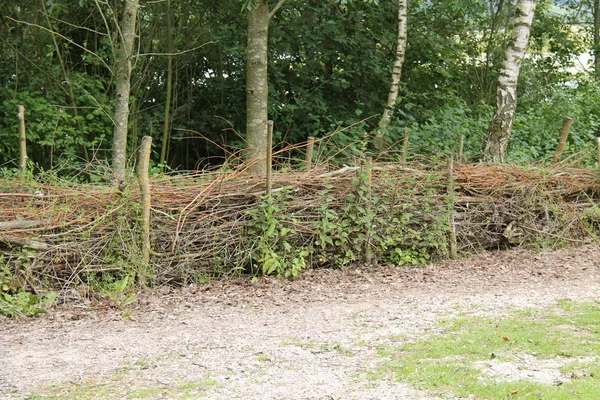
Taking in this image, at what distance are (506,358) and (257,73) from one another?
7.26 meters

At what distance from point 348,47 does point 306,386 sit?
10.7m

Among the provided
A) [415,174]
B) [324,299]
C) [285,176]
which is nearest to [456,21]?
[415,174]

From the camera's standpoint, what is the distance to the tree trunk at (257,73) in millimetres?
11438

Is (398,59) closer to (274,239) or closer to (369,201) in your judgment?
(369,201)

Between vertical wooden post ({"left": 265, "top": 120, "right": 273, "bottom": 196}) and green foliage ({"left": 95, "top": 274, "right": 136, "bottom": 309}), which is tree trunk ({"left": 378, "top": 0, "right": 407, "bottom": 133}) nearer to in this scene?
vertical wooden post ({"left": 265, "top": 120, "right": 273, "bottom": 196})

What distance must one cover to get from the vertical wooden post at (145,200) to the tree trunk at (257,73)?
135 inches

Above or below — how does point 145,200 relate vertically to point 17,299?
above

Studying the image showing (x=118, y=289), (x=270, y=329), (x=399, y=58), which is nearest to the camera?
(x=270, y=329)

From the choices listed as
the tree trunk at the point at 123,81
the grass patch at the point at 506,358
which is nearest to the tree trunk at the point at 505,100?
the grass patch at the point at 506,358

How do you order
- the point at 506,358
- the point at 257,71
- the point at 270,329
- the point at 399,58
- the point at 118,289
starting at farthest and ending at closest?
the point at 399,58 < the point at 257,71 < the point at 118,289 < the point at 270,329 < the point at 506,358

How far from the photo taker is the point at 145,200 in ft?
26.0

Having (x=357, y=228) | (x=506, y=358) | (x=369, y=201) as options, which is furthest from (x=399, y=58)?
(x=506, y=358)

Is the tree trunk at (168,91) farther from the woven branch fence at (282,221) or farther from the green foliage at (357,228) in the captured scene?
the green foliage at (357,228)

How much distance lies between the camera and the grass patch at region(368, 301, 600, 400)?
15.9 feet
